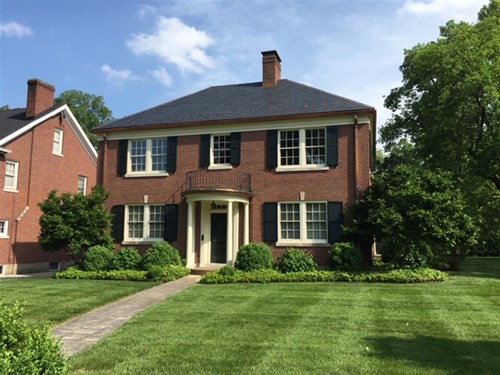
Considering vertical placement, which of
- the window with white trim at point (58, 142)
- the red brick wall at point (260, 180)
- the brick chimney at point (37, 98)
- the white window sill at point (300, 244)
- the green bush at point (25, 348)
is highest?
the brick chimney at point (37, 98)

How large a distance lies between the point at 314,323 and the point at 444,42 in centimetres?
1852

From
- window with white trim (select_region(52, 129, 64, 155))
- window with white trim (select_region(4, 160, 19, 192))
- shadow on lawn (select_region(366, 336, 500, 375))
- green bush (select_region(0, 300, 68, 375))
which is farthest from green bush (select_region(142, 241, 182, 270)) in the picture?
green bush (select_region(0, 300, 68, 375))

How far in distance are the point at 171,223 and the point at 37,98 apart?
39.2 feet

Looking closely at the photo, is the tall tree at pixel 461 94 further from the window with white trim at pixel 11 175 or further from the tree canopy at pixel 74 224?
the window with white trim at pixel 11 175

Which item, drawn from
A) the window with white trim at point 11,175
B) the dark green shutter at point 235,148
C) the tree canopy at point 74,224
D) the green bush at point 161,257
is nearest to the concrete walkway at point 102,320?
the green bush at point 161,257

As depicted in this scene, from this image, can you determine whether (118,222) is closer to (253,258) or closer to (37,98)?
(253,258)

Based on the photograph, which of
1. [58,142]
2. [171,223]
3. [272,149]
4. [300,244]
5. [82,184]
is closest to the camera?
[300,244]

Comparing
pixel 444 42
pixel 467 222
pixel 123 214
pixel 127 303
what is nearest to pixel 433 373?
pixel 127 303

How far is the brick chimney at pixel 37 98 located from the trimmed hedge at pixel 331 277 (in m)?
15.5

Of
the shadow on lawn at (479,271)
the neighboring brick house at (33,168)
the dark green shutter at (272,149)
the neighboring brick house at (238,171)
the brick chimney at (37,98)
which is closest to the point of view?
the shadow on lawn at (479,271)

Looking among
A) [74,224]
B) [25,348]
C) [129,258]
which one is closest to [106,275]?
[129,258]

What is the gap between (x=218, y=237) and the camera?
18.4m

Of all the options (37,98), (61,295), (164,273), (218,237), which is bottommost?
(61,295)

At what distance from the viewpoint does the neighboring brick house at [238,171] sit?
673 inches
